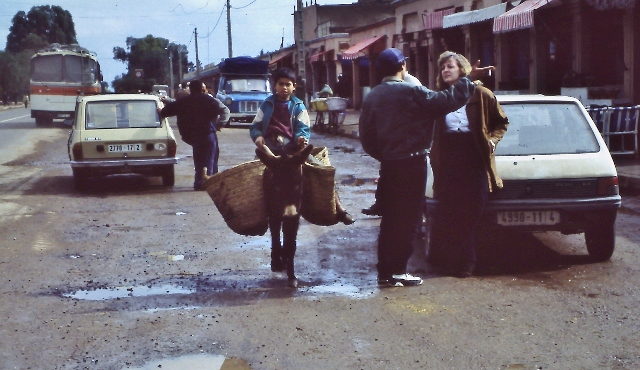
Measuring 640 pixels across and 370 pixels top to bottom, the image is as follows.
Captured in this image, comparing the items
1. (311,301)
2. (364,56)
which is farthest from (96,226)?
(364,56)

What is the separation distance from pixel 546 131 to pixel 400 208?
1906mm

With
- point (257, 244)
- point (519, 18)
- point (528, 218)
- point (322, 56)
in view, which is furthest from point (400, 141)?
point (322, 56)

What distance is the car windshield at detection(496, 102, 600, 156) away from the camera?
24.7ft

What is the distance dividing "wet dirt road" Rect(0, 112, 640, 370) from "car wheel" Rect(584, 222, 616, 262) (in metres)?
0.11

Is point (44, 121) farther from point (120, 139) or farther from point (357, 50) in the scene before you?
point (120, 139)

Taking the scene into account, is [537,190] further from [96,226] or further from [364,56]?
[364,56]

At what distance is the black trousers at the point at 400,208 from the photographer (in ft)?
21.3

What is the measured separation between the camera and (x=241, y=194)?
270 inches

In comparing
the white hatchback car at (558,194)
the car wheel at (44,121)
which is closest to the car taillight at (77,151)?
the white hatchback car at (558,194)

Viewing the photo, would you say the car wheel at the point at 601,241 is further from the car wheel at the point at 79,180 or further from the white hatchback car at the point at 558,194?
the car wheel at the point at 79,180

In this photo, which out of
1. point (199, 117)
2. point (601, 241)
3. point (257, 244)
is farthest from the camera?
point (199, 117)

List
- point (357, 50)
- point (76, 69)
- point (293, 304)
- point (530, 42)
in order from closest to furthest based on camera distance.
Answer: point (293, 304) → point (530, 42) → point (76, 69) → point (357, 50)

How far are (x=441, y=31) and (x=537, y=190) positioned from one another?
1080 inches

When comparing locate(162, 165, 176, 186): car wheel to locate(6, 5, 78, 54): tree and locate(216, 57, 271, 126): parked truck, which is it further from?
locate(6, 5, 78, 54): tree
